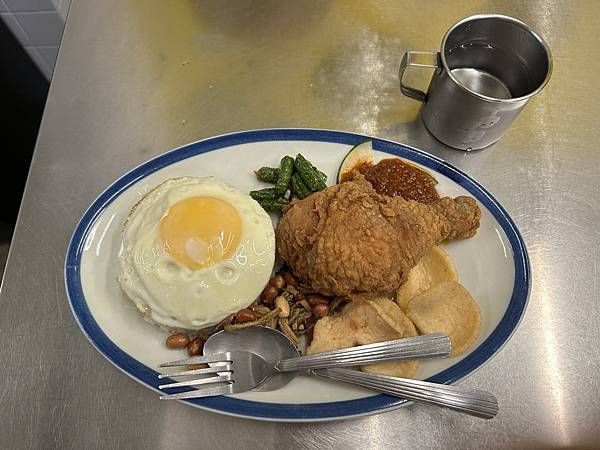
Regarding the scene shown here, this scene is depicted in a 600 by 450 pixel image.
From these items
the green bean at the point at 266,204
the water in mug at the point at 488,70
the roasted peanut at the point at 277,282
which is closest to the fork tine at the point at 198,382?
the roasted peanut at the point at 277,282

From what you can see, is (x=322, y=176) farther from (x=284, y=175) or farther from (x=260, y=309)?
(x=260, y=309)

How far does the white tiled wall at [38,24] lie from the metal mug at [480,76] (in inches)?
103

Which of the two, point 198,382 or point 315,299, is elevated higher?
point 315,299

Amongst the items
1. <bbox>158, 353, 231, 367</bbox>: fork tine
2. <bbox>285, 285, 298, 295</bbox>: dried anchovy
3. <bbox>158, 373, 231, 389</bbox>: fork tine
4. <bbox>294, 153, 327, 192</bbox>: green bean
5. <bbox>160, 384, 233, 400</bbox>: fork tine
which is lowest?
<bbox>160, 384, 233, 400</bbox>: fork tine

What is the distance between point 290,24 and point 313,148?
4.60 ft

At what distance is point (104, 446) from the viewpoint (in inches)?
91.0

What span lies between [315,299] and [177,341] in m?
0.68

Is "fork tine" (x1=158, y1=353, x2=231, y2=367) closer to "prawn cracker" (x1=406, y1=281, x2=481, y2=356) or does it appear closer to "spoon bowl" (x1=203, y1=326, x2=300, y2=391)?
"spoon bowl" (x1=203, y1=326, x2=300, y2=391)

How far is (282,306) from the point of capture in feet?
7.47

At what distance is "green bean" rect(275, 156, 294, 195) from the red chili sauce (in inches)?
11.5

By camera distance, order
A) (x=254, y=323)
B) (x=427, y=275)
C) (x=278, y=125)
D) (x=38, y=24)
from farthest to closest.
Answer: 1. (x=38, y=24)
2. (x=278, y=125)
3. (x=427, y=275)
4. (x=254, y=323)

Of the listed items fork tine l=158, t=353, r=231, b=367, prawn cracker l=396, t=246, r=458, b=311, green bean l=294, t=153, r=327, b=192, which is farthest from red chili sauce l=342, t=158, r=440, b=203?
fork tine l=158, t=353, r=231, b=367

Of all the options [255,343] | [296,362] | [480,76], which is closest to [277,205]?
[255,343]

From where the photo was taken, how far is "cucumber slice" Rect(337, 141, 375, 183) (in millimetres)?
2582
